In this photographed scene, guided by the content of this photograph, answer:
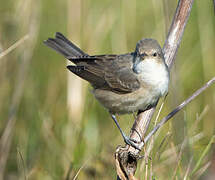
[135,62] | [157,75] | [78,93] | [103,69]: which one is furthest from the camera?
[78,93]

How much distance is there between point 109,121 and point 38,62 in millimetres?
1608

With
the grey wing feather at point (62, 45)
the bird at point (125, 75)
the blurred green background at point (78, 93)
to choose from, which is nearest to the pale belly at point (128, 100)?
the bird at point (125, 75)

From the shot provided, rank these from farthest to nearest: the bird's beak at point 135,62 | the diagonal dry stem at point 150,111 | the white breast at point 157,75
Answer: the bird's beak at point 135,62 → the white breast at point 157,75 → the diagonal dry stem at point 150,111

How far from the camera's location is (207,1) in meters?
5.74

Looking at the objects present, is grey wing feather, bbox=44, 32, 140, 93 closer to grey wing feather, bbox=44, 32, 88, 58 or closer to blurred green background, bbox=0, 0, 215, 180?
grey wing feather, bbox=44, 32, 88, 58

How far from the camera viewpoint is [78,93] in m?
5.05

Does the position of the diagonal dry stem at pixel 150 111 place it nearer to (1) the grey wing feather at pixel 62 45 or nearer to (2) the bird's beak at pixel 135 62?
(2) the bird's beak at pixel 135 62

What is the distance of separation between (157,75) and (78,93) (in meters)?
1.63

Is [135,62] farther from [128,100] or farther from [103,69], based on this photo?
[103,69]

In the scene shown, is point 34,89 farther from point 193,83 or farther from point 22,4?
point 193,83

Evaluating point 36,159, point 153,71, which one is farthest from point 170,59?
point 36,159

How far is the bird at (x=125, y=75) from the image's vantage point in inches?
142

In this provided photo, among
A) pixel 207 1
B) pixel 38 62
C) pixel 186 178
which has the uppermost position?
pixel 207 1

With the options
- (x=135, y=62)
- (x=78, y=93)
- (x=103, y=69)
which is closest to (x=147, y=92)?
(x=135, y=62)
